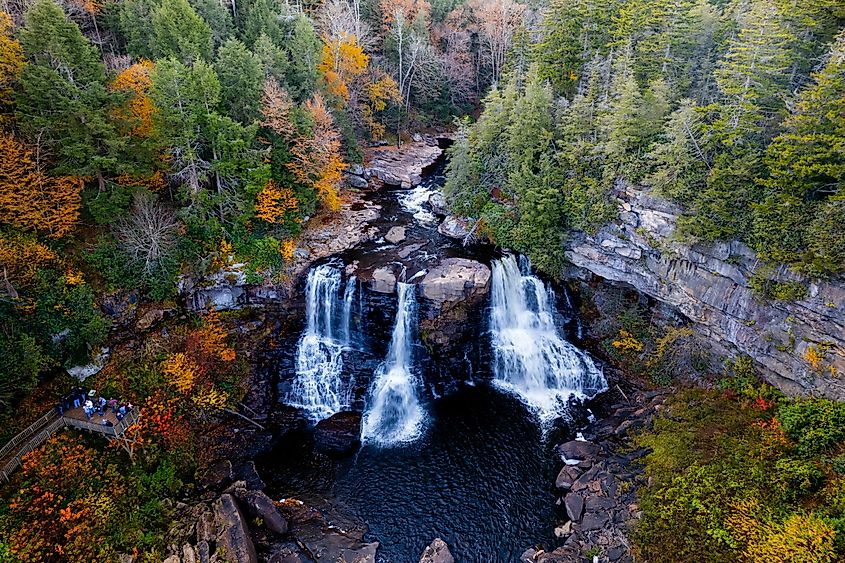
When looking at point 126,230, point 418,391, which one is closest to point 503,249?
point 418,391

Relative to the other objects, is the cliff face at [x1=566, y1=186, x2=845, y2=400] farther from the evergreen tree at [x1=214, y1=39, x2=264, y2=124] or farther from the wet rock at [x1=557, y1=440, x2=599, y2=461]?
the evergreen tree at [x1=214, y1=39, x2=264, y2=124]

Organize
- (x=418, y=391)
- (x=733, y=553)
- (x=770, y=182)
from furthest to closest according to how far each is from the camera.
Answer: (x=418, y=391) < (x=770, y=182) < (x=733, y=553)

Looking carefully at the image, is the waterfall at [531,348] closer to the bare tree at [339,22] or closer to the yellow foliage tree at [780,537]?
the yellow foliage tree at [780,537]

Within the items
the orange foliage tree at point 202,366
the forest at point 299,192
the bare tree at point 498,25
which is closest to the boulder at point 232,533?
the forest at point 299,192

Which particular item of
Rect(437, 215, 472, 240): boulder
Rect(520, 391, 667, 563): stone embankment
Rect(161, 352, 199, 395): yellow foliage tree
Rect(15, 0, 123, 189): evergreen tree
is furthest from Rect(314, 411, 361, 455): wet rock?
Rect(15, 0, 123, 189): evergreen tree

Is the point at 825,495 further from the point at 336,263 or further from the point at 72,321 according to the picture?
the point at 72,321

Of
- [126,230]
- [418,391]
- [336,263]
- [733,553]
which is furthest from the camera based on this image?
[336,263]
